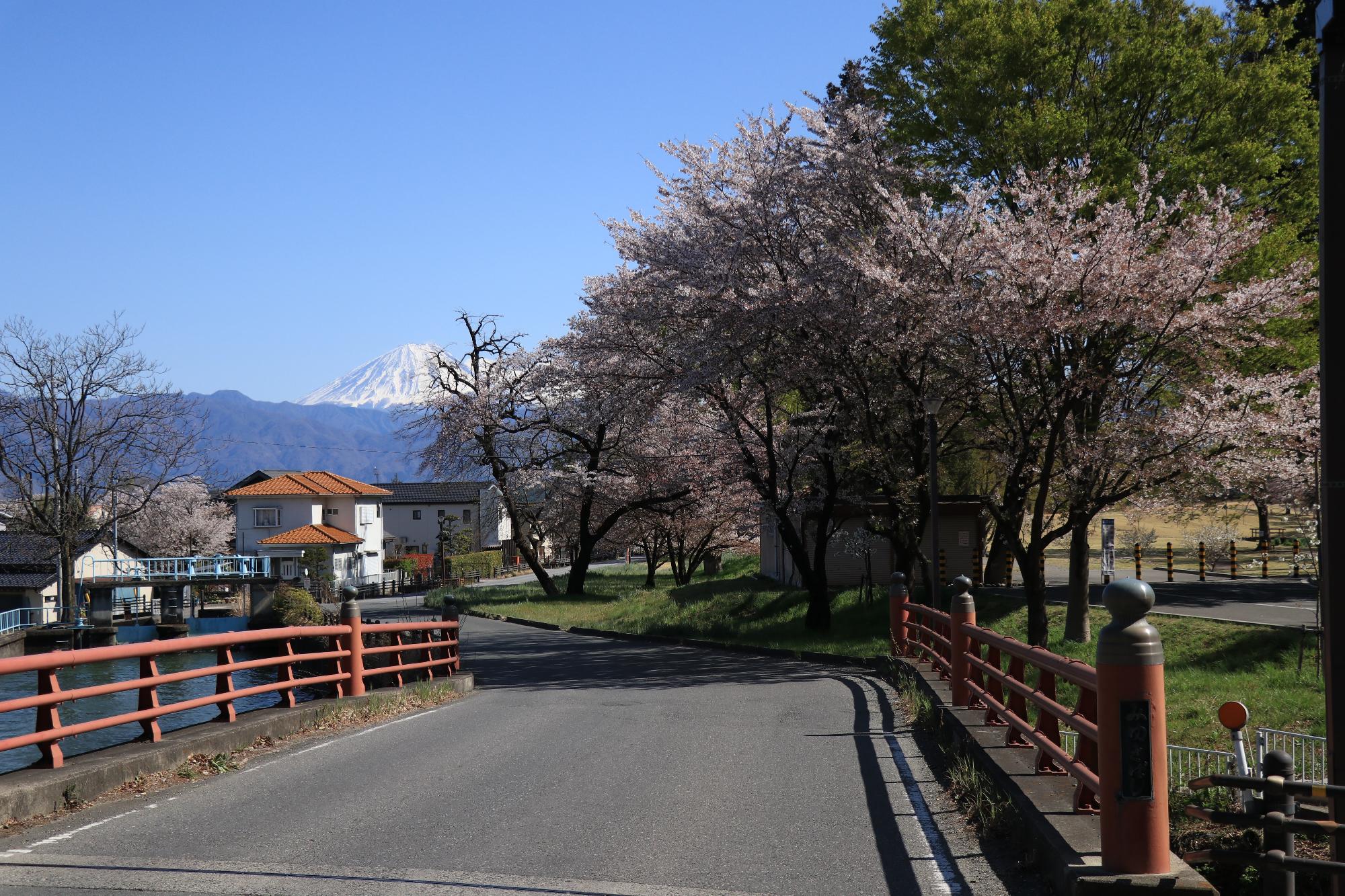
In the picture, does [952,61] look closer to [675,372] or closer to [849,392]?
[849,392]

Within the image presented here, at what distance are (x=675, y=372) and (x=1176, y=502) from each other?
1186 centimetres

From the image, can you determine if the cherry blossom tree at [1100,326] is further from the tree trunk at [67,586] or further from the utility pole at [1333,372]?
the tree trunk at [67,586]

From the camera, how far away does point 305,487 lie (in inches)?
3410

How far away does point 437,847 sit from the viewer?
22.8ft

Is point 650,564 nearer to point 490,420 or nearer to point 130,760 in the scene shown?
point 490,420

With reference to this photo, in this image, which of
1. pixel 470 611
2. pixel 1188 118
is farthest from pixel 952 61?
pixel 470 611

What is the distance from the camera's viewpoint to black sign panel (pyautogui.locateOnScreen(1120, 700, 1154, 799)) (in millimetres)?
5168

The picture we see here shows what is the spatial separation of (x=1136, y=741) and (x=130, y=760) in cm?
732

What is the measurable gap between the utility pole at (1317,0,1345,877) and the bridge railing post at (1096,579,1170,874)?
68cm

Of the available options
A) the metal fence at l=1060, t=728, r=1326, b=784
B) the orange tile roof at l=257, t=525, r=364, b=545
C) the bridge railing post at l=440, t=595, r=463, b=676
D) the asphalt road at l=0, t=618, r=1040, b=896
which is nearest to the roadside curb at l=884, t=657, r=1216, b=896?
the asphalt road at l=0, t=618, r=1040, b=896

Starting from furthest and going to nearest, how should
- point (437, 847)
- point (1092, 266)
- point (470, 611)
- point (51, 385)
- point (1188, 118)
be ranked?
point (51, 385) < point (470, 611) < point (1188, 118) < point (1092, 266) < point (437, 847)

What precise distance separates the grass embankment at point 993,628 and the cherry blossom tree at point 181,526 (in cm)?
3629

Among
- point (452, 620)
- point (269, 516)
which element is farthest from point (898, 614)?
point (269, 516)

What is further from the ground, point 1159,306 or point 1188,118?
point 1188,118
